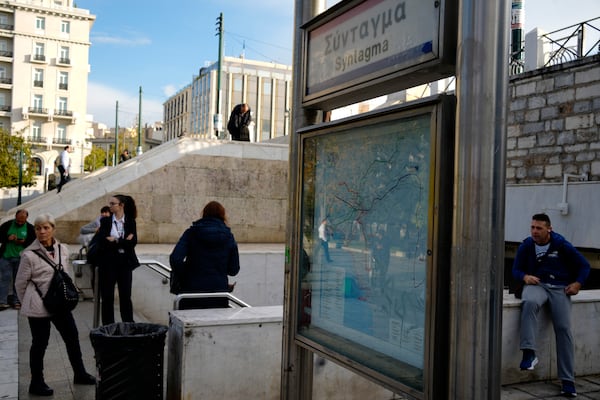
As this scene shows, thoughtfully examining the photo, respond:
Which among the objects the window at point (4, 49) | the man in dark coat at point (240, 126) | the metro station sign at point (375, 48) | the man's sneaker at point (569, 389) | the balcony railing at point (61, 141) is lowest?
the man's sneaker at point (569, 389)

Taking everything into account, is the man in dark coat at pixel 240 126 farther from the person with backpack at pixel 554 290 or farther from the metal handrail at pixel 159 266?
the person with backpack at pixel 554 290

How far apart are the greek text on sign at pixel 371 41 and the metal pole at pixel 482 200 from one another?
23cm

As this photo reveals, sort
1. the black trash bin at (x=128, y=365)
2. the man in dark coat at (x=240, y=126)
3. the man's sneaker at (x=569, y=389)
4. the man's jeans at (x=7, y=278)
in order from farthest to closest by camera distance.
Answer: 1. the man in dark coat at (x=240, y=126)
2. the man's jeans at (x=7, y=278)
3. the man's sneaker at (x=569, y=389)
4. the black trash bin at (x=128, y=365)

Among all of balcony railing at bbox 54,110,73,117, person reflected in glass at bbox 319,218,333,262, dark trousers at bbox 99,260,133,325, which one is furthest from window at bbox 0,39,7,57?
person reflected in glass at bbox 319,218,333,262

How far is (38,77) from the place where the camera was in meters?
65.8

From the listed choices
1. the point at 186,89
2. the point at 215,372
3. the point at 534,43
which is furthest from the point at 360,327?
the point at 186,89

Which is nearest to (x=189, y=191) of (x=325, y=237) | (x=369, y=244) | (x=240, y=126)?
(x=240, y=126)

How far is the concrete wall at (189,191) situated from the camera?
40.6ft

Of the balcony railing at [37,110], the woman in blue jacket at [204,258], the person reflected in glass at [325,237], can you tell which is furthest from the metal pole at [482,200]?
the balcony railing at [37,110]

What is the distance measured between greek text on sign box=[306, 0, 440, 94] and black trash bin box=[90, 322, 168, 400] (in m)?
2.39

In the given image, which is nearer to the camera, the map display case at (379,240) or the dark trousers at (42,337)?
the map display case at (379,240)

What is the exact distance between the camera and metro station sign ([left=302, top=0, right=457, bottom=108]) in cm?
223

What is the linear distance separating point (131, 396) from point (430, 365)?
2886 millimetres

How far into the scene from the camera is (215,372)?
4.45 m
